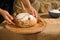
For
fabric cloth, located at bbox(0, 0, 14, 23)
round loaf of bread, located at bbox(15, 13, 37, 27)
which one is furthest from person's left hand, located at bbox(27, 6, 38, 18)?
fabric cloth, located at bbox(0, 0, 14, 23)

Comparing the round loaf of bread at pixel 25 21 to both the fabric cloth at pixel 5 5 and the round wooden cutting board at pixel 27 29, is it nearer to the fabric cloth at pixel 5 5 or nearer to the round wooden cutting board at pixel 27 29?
the round wooden cutting board at pixel 27 29

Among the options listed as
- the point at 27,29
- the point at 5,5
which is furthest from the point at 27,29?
the point at 5,5

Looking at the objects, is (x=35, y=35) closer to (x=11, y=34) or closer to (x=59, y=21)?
(x=11, y=34)

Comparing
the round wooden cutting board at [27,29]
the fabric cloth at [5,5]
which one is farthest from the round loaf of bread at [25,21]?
the fabric cloth at [5,5]

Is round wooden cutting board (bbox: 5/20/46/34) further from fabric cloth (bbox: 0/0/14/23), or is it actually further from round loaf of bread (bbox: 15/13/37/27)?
fabric cloth (bbox: 0/0/14/23)

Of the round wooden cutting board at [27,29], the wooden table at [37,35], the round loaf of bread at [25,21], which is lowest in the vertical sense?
the wooden table at [37,35]

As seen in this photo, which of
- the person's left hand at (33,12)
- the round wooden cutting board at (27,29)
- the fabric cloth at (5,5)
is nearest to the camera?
the round wooden cutting board at (27,29)

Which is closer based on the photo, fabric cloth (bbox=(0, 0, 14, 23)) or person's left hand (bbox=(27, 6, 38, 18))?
person's left hand (bbox=(27, 6, 38, 18))

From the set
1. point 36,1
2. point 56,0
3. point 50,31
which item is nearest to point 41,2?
point 36,1

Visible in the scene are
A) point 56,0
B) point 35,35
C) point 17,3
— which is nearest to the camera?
point 35,35

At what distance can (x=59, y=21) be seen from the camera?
121cm

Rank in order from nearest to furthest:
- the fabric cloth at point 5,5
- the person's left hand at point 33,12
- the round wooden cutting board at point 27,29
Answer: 1. the round wooden cutting board at point 27,29
2. the person's left hand at point 33,12
3. the fabric cloth at point 5,5

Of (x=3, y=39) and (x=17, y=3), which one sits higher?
(x=17, y=3)

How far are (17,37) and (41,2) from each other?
88 cm
